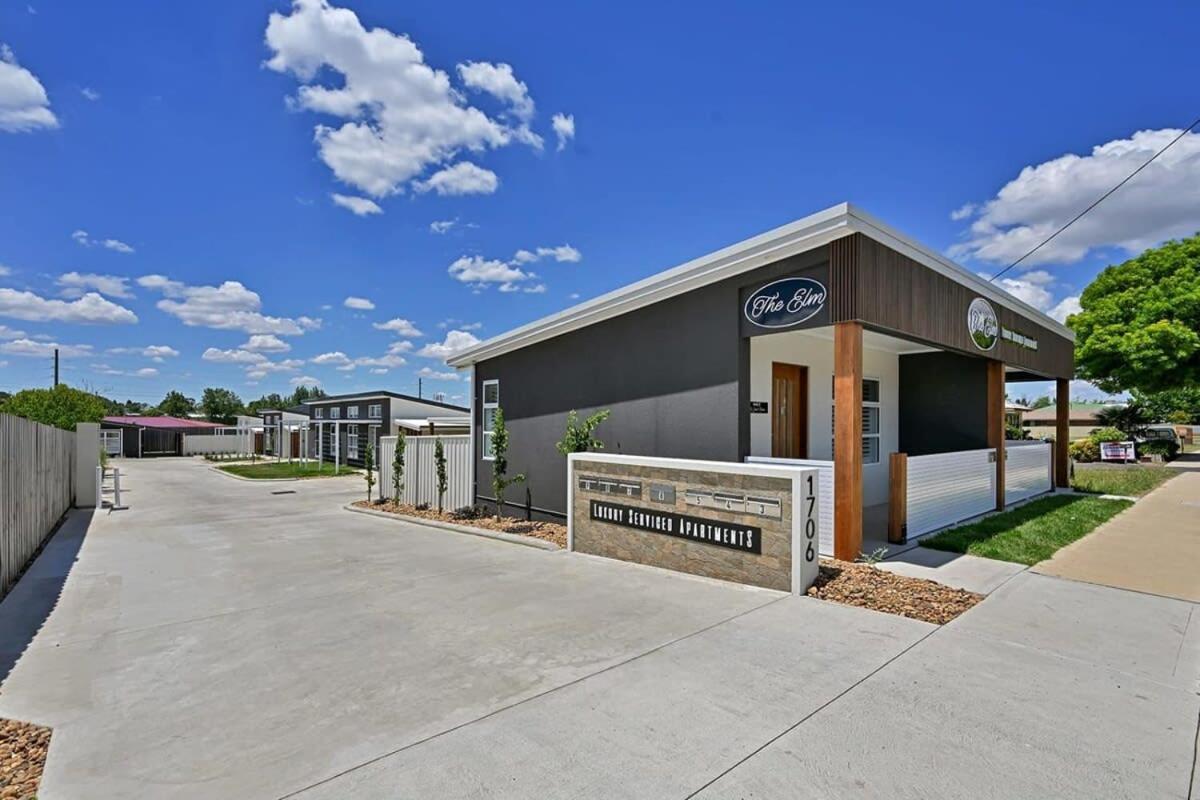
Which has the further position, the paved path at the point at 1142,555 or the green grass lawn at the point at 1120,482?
the green grass lawn at the point at 1120,482

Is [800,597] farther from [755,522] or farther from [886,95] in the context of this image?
[886,95]

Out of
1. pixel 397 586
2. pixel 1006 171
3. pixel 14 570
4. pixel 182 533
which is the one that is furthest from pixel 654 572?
pixel 1006 171

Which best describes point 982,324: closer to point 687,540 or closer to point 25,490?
point 687,540

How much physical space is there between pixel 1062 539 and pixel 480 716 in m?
8.50

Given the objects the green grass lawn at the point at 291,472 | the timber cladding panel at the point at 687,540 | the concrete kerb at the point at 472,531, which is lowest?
the green grass lawn at the point at 291,472

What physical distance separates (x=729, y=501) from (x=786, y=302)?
2500 millimetres

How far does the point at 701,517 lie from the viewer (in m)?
6.55

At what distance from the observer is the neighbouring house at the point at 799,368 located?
671 centimetres

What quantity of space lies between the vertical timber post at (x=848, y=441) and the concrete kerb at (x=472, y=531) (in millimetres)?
3658

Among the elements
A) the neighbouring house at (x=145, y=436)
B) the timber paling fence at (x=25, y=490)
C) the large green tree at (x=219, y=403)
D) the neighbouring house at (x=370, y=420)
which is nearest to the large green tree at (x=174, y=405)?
the large green tree at (x=219, y=403)

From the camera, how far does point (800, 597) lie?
5594 mm

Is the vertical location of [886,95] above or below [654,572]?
above

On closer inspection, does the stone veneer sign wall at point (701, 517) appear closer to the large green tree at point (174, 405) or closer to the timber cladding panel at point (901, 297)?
the timber cladding panel at point (901, 297)

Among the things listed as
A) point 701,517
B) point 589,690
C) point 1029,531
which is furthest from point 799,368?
point 589,690
